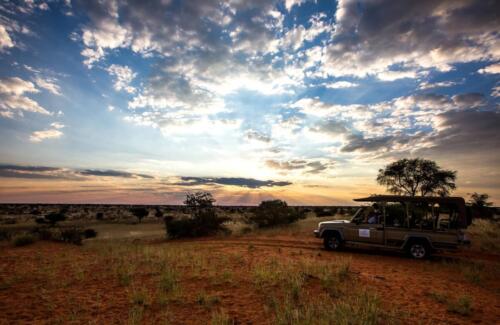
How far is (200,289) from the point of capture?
8.63 m

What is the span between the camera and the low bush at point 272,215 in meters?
28.6

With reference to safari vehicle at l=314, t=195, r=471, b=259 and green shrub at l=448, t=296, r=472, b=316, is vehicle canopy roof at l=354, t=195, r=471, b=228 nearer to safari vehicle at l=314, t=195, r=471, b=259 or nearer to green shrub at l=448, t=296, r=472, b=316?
safari vehicle at l=314, t=195, r=471, b=259

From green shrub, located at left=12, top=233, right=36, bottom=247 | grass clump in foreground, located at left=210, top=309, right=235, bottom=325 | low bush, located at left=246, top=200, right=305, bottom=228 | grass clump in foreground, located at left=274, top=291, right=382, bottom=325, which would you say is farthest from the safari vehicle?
green shrub, located at left=12, top=233, right=36, bottom=247

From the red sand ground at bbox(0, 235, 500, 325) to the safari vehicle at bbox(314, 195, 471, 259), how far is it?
86 cm

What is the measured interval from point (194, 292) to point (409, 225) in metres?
10.1

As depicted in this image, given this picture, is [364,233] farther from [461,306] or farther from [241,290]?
[241,290]

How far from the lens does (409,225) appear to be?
13375mm

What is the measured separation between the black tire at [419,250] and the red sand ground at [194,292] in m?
0.44

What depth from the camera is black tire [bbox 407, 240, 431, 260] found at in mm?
13078

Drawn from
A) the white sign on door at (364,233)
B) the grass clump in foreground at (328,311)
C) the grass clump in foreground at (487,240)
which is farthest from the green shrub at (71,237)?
the grass clump in foreground at (487,240)

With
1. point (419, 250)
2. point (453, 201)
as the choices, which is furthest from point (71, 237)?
point (453, 201)

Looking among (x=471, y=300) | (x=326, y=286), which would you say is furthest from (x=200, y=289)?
(x=471, y=300)

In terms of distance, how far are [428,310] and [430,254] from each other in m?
6.91

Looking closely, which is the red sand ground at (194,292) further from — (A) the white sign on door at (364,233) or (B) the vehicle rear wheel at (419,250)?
(A) the white sign on door at (364,233)
